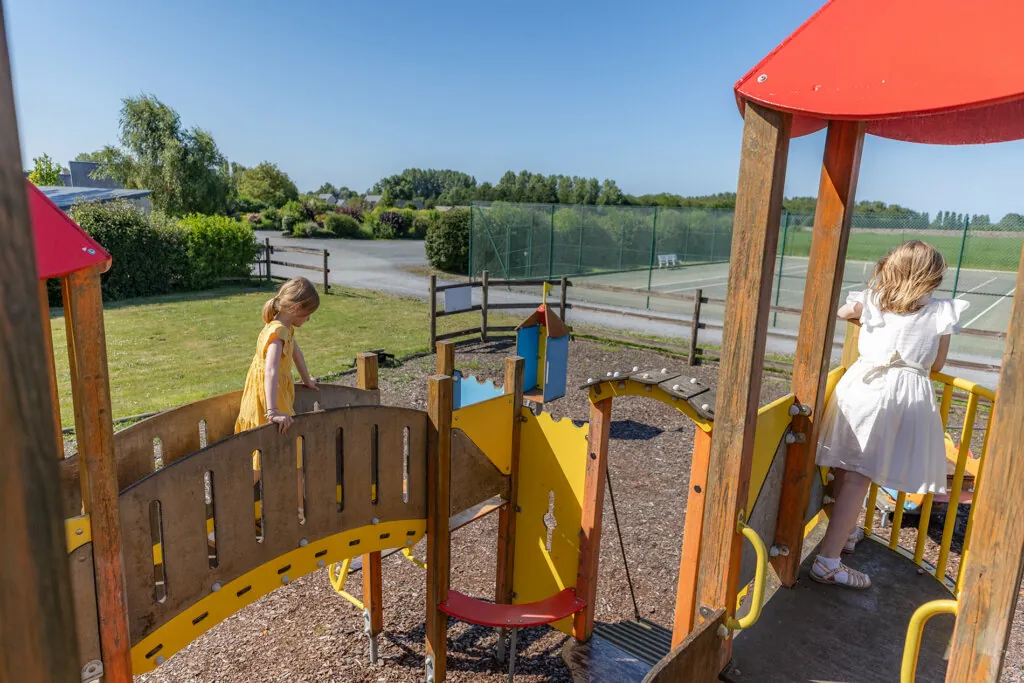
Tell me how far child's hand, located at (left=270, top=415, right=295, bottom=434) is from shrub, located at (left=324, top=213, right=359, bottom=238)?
38973mm

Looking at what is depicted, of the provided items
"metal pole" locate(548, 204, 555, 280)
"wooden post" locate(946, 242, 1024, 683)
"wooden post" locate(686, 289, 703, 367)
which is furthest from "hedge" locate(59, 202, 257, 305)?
"wooden post" locate(946, 242, 1024, 683)

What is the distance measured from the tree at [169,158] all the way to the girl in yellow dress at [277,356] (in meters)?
29.0

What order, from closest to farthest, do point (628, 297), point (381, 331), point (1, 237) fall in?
point (1, 237) → point (381, 331) → point (628, 297)

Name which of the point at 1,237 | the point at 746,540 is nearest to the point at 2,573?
the point at 1,237

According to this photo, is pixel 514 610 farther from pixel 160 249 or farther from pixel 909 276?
pixel 160 249

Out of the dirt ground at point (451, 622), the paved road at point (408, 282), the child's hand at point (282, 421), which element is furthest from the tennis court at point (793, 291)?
the child's hand at point (282, 421)

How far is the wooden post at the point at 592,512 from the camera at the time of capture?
3412 millimetres

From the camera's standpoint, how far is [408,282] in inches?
803

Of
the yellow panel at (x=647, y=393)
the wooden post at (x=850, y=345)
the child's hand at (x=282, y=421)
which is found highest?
the wooden post at (x=850, y=345)

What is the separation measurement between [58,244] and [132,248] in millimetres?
16145

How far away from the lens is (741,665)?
237 cm

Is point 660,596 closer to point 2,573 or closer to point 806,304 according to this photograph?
point 806,304

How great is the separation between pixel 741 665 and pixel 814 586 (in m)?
0.73

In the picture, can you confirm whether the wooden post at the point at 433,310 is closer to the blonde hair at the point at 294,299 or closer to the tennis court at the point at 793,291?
the tennis court at the point at 793,291
